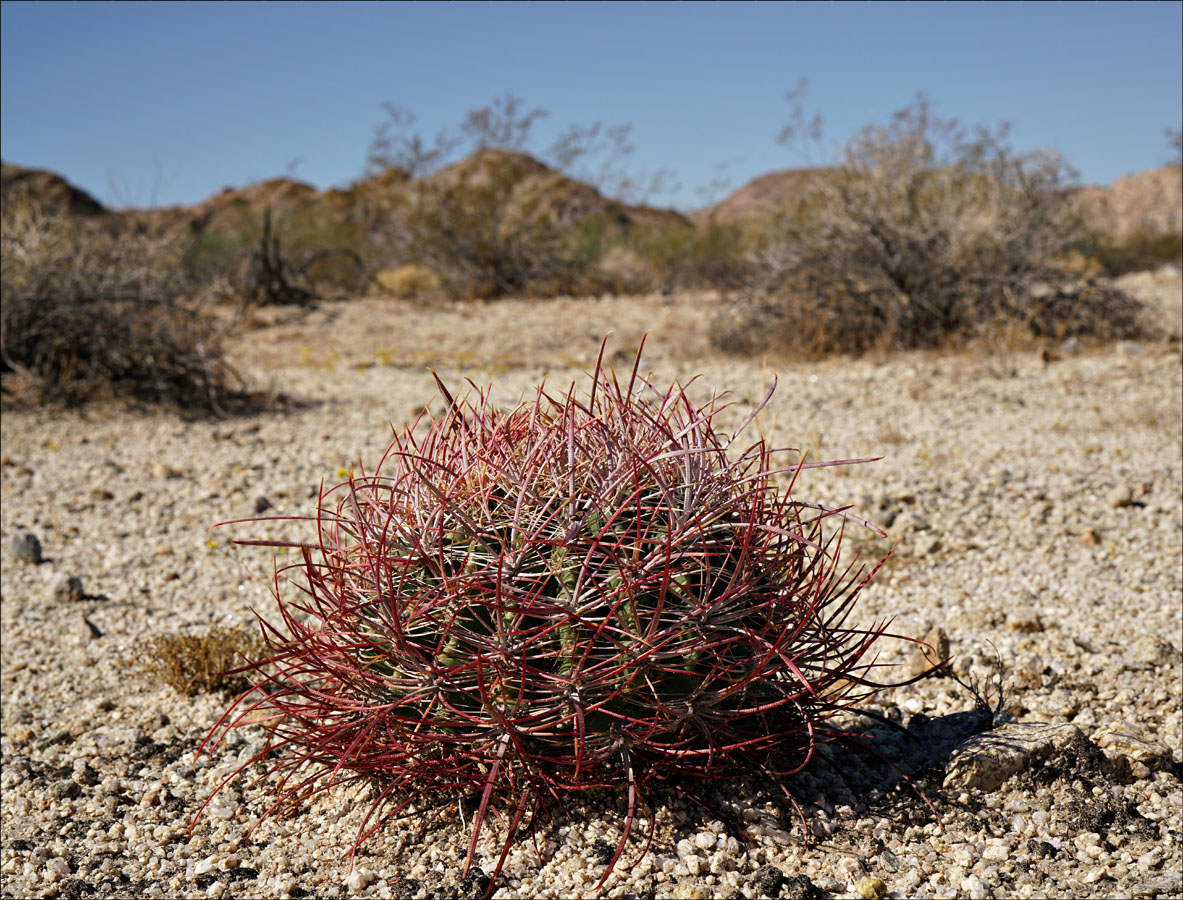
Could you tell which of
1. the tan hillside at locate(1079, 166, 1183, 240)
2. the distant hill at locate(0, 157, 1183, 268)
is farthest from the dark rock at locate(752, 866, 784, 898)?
the tan hillside at locate(1079, 166, 1183, 240)

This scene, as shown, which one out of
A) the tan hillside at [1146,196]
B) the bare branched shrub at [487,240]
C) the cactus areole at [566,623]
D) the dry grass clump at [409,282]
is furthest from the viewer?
the tan hillside at [1146,196]

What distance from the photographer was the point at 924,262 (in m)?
9.70

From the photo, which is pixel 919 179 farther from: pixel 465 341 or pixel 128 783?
pixel 128 783

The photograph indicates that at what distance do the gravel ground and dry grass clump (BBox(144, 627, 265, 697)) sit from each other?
8cm

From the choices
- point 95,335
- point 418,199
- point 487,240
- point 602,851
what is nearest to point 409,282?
point 418,199

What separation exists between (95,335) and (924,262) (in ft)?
24.4

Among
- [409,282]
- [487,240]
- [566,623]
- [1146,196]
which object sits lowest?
[566,623]

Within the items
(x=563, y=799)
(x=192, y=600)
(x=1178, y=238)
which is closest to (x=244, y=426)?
(x=192, y=600)

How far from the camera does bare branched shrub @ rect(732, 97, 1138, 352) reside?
31.4 ft

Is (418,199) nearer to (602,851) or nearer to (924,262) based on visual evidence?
(924,262)

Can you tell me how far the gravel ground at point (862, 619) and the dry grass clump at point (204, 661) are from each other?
79mm

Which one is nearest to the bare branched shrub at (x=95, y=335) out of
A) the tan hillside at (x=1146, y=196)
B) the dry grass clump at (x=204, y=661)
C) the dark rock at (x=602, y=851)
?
the dry grass clump at (x=204, y=661)

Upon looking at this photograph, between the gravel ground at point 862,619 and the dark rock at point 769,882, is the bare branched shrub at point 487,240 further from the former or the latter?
the dark rock at point 769,882

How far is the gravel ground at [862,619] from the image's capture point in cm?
230
